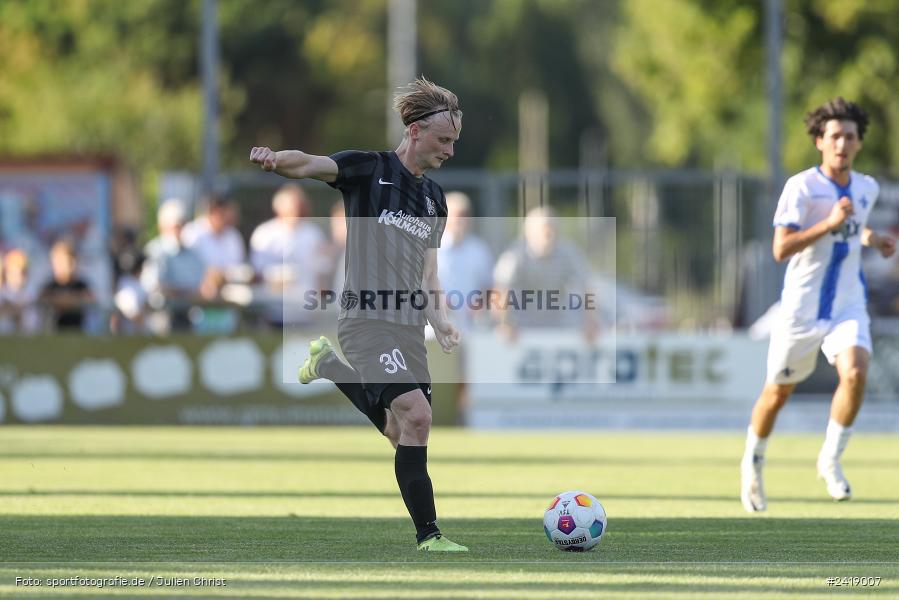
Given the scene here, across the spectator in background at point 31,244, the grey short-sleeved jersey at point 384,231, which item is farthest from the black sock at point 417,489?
the spectator in background at point 31,244

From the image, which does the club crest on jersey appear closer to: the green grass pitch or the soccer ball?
the green grass pitch

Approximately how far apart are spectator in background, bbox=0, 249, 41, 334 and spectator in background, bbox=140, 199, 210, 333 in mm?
1438

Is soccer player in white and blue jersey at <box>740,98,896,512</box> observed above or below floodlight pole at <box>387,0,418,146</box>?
below

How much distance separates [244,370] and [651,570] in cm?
1224

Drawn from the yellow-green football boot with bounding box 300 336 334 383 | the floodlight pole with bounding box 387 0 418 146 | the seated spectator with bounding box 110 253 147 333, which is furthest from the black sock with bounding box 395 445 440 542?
the floodlight pole with bounding box 387 0 418 146

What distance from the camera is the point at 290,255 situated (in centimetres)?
1942

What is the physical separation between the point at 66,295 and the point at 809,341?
11.2 meters

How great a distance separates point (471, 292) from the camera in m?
19.1

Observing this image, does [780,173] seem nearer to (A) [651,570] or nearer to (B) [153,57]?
(A) [651,570]

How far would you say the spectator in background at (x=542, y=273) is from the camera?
18.8m

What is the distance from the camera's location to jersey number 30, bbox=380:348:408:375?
8.91 m

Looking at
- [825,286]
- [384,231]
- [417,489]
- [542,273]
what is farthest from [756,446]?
[542,273]

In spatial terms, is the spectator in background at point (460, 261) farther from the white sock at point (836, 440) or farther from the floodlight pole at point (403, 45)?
the floodlight pole at point (403, 45)

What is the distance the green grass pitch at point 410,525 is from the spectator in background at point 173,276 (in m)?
2.62
